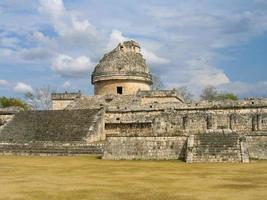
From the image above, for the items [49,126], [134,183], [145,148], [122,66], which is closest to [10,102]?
[122,66]

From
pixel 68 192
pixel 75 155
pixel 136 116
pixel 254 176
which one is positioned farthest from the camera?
pixel 136 116

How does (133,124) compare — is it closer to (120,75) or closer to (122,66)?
(120,75)

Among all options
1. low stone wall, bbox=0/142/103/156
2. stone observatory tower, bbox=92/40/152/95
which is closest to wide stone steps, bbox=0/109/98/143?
low stone wall, bbox=0/142/103/156

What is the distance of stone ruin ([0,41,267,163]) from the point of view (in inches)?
847

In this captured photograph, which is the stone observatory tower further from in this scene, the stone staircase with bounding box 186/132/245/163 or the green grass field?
the green grass field

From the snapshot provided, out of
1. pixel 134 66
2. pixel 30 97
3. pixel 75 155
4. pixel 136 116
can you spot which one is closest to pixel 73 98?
pixel 134 66

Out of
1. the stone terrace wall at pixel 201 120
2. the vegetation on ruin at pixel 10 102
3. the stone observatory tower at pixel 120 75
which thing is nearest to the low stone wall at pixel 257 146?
the stone terrace wall at pixel 201 120

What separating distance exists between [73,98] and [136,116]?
7864mm

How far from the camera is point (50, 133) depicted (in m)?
28.9

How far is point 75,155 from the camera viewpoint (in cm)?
2427

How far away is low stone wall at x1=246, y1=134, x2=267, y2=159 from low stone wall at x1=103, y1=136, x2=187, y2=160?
3.45 m

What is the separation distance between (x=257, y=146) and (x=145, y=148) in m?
5.64

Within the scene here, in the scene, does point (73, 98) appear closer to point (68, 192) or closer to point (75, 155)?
point (75, 155)

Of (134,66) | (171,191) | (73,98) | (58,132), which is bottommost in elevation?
(171,191)
